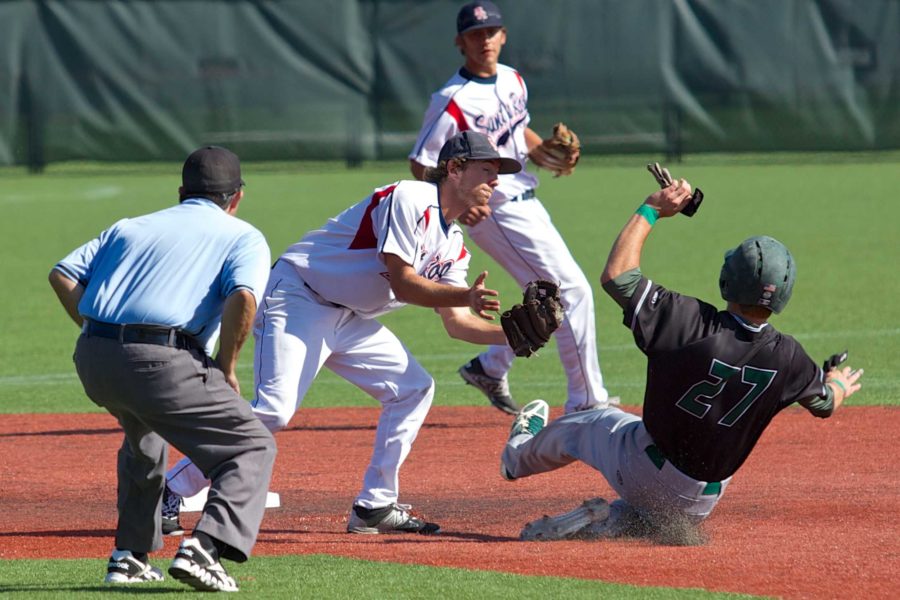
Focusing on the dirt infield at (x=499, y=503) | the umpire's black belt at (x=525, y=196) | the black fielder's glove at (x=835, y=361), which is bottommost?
the dirt infield at (x=499, y=503)

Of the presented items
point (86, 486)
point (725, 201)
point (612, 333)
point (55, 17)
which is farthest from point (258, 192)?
point (86, 486)

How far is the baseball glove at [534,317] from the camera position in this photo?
5.93m

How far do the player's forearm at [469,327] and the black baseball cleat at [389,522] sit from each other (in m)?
0.80

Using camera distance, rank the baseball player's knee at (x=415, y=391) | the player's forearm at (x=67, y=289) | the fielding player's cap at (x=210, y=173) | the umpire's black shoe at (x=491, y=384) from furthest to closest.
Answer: the umpire's black shoe at (x=491, y=384) → the baseball player's knee at (x=415, y=391) → the fielding player's cap at (x=210, y=173) → the player's forearm at (x=67, y=289)

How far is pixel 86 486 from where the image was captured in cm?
767

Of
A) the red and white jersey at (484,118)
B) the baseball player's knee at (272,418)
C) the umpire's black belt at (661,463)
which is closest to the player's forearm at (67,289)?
the baseball player's knee at (272,418)

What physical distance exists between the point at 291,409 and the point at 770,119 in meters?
18.4

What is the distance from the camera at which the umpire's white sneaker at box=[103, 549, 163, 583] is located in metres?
5.28

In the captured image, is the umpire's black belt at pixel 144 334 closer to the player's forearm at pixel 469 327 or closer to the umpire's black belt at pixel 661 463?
the player's forearm at pixel 469 327

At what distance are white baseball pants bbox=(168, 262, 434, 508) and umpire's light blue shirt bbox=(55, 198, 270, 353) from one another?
1.21 meters

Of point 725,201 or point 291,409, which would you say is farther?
point 725,201

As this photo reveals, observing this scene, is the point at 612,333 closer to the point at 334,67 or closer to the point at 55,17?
the point at 334,67

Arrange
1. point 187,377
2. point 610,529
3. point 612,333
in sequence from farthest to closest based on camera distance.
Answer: point 612,333 < point 610,529 < point 187,377

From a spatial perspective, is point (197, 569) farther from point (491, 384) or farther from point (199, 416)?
point (491, 384)
